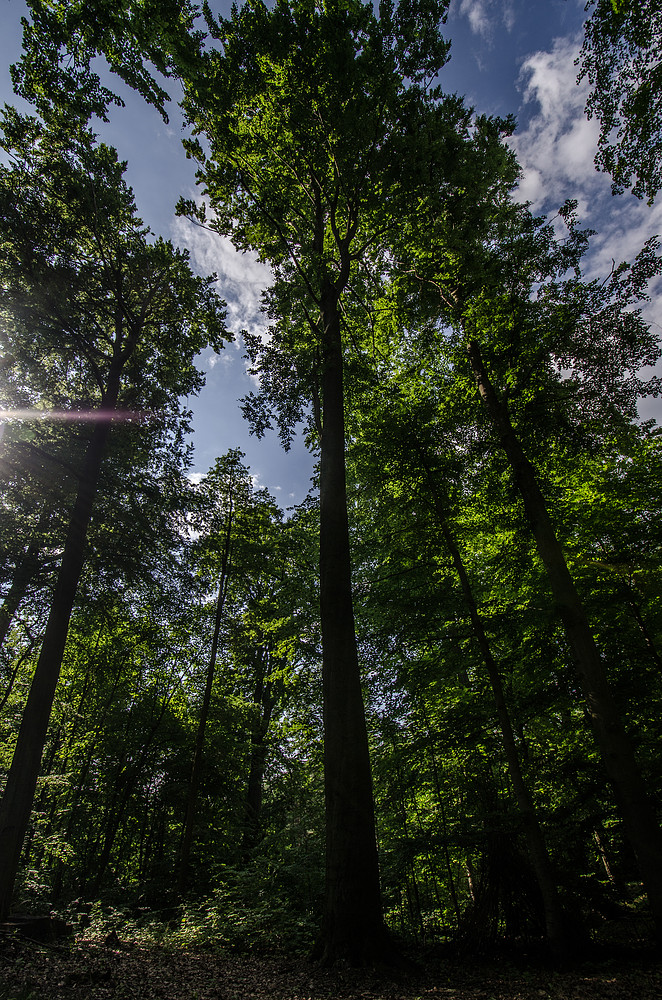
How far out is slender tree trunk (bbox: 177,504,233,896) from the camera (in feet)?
30.0

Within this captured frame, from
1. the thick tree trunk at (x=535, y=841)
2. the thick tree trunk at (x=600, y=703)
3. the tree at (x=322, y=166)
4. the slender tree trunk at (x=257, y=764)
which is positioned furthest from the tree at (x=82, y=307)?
the thick tree trunk at (x=600, y=703)

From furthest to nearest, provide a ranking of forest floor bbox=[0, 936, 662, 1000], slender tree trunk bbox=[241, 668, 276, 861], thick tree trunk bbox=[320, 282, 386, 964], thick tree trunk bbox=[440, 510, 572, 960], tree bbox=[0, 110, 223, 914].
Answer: slender tree trunk bbox=[241, 668, 276, 861], tree bbox=[0, 110, 223, 914], thick tree trunk bbox=[440, 510, 572, 960], thick tree trunk bbox=[320, 282, 386, 964], forest floor bbox=[0, 936, 662, 1000]

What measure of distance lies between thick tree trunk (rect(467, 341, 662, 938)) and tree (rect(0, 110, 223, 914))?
9146mm

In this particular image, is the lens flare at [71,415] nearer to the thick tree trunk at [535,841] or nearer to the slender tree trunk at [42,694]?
the slender tree trunk at [42,694]

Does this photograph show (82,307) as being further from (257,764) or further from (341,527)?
(257,764)

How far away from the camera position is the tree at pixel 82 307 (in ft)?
27.0

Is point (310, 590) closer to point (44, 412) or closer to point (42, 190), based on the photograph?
point (44, 412)

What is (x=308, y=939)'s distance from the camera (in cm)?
552

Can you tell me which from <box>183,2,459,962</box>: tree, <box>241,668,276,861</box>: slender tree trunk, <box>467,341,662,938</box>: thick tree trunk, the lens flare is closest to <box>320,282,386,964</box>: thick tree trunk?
<box>183,2,459,962</box>: tree

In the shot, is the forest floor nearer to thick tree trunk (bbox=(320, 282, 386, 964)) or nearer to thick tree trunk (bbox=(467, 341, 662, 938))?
thick tree trunk (bbox=(320, 282, 386, 964))

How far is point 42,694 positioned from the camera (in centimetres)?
803

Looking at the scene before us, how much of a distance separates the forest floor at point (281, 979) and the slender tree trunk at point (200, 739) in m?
4.58

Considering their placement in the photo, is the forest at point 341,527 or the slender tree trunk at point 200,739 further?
the slender tree trunk at point 200,739

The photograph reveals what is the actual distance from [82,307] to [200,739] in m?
11.0
